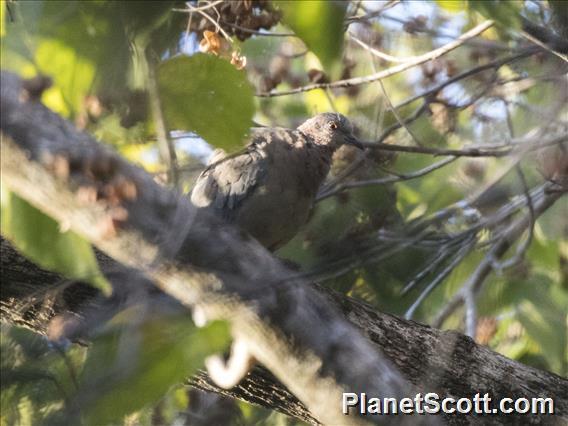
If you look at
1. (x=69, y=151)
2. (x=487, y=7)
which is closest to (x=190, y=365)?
(x=69, y=151)

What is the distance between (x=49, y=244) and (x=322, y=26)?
71 cm

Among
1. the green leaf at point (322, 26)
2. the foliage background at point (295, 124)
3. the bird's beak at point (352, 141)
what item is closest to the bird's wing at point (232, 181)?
the foliage background at point (295, 124)

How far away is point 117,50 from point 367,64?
3.89m

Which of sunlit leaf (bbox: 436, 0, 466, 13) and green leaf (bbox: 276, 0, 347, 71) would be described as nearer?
green leaf (bbox: 276, 0, 347, 71)

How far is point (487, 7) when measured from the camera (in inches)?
56.9

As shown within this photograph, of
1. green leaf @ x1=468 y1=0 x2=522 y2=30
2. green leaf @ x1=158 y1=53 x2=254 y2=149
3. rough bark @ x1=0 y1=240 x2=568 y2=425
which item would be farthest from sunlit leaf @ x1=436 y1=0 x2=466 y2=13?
rough bark @ x1=0 y1=240 x2=568 y2=425

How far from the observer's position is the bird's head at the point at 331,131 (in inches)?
163

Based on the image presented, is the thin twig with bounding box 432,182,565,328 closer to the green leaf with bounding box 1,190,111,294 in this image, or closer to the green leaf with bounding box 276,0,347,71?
the green leaf with bounding box 1,190,111,294

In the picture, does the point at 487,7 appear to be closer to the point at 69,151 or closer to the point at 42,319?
the point at 69,151

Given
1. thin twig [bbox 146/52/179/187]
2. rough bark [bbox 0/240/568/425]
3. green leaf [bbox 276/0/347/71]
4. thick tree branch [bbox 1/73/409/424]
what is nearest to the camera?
green leaf [bbox 276/0/347/71]

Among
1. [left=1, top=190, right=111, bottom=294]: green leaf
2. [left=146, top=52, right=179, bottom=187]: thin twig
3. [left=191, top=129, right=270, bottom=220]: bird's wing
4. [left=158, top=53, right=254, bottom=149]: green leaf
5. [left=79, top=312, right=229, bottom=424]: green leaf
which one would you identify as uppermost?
[left=191, top=129, right=270, bottom=220]: bird's wing

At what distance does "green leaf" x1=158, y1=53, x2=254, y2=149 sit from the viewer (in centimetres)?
160

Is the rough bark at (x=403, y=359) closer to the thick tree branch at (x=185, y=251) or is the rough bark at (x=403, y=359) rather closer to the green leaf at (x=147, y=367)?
the thick tree branch at (x=185, y=251)

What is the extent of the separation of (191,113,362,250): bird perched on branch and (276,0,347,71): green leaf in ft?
7.28
